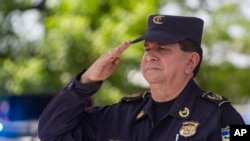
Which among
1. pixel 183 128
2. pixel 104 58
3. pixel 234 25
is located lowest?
pixel 234 25

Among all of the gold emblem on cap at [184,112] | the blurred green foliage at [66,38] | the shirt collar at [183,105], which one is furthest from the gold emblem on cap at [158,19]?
the blurred green foliage at [66,38]

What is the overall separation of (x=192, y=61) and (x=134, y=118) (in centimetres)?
38

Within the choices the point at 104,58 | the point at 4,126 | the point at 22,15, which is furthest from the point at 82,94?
the point at 22,15

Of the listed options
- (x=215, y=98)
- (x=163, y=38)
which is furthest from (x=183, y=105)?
(x=163, y=38)

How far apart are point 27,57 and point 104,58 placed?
7140mm

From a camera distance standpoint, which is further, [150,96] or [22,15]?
[22,15]

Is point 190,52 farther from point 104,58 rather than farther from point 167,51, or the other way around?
point 104,58

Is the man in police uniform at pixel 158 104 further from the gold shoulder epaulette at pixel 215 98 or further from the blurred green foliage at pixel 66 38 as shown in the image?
the blurred green foliage at pixel 66 38

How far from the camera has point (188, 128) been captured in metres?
3.21

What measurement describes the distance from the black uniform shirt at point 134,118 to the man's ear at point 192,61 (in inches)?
2.6

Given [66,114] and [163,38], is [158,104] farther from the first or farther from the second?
[66,114]

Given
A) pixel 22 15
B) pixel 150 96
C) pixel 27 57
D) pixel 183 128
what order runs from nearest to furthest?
pixel 183 128 < pixel 150 96 < pixel 27 57 < pixel 22 15

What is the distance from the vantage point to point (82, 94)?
3377 millimetres

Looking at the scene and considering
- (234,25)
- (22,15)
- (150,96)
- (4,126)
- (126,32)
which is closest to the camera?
(150,96)
